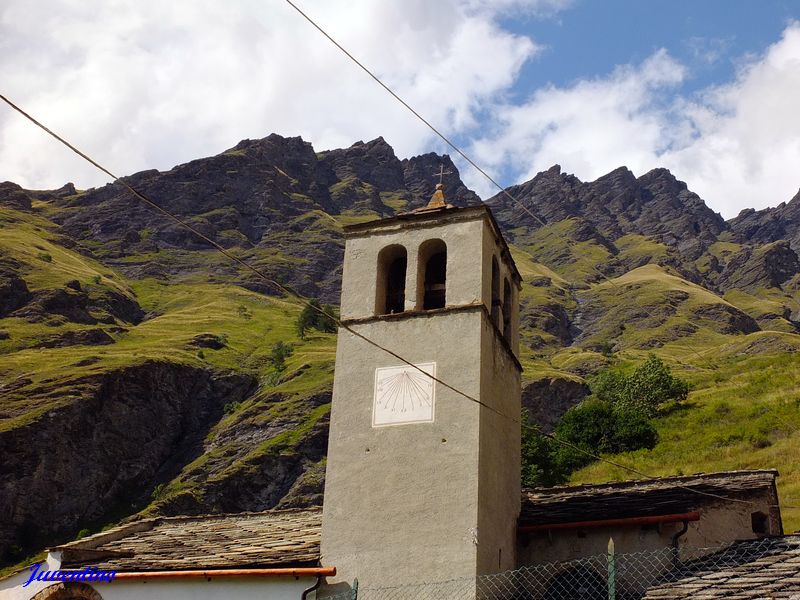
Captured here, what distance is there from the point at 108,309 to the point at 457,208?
345 feet

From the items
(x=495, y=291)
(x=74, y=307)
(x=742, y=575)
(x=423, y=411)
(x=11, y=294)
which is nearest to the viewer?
(x=742, y=575)

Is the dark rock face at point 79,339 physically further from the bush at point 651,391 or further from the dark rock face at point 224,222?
the bush at point 651,391

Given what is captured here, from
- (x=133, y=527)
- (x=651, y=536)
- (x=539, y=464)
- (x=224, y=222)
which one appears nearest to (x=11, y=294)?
(x=224, y=222)

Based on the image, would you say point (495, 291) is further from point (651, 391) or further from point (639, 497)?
point (651, 391)

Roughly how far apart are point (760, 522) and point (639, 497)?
93.3 inches

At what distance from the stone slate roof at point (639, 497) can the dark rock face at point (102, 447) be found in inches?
2070

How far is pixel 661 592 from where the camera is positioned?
12312mm

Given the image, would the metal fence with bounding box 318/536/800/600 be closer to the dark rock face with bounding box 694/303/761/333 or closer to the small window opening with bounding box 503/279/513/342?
A: the small window opening with bounding box 503/279/513/342

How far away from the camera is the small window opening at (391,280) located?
17.9 m

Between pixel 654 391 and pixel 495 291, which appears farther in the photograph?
pixel 654 391

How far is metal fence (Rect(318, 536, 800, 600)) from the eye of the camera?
11727 millimetres

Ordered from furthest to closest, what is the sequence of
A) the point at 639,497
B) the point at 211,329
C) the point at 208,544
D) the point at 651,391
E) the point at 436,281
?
the point at 211,329, the point at 651,391, the point at 436,281, the point at 208,544, the point at 639,497

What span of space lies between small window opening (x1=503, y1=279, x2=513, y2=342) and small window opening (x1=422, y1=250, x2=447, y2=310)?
1728 millimetres

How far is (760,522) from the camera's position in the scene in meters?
17.1
